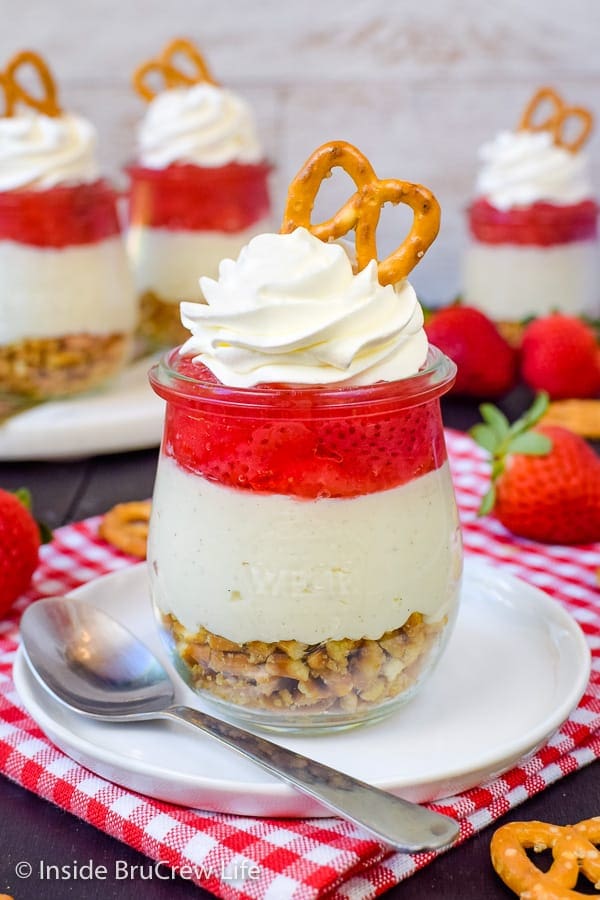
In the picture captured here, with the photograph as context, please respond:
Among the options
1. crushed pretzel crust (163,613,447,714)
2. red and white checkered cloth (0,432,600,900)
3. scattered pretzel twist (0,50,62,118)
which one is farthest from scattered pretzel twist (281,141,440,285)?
→ scattered pretzel twist (0,50,62,118)

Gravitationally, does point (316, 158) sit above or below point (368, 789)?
above

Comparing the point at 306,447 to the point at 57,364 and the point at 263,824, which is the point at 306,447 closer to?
the point at 263,824

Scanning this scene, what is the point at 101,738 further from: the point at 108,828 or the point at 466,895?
the point at 466,895

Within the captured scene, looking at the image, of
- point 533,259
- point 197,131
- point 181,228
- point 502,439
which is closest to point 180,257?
point 181,228

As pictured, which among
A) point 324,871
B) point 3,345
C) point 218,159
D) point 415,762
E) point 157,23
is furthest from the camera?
point 157,23

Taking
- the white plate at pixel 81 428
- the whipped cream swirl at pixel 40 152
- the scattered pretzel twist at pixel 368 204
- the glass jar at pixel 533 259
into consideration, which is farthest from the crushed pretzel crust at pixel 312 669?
the glass jar at pixel 533 259

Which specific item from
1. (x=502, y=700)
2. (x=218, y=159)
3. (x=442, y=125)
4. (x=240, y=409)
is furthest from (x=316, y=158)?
(x=442, y=125)

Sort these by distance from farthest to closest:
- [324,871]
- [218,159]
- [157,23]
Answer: [157,23]
[218,159]
[324,871]

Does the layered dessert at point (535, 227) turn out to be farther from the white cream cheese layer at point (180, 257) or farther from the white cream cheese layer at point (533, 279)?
the white cream cheese layer at point (180, 257)
